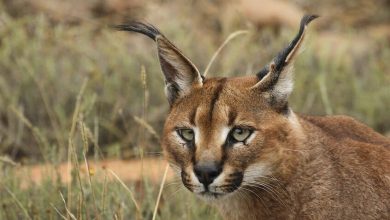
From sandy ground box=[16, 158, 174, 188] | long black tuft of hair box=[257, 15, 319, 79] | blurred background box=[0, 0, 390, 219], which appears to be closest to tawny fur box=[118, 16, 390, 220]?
long black tuft of hair box=[257, 15, 319, 79]

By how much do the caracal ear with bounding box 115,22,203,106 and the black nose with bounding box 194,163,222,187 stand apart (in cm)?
57

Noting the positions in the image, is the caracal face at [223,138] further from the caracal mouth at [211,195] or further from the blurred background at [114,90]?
the blurred background at [114,90]

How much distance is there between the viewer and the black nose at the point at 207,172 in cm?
460

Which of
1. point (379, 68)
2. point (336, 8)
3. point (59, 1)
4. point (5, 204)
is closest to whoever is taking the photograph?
point (5, 204)

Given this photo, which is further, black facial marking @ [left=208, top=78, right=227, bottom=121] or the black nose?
black facial marking @ [left=208, top=78, right=227, bottom=121]

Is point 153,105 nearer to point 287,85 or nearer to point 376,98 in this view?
point 376,98

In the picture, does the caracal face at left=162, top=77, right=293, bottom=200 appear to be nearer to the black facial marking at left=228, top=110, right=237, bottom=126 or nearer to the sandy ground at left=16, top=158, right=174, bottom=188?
the black facial marking at left=228, top=110, right=237, bottom=126

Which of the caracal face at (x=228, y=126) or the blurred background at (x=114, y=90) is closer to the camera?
the caracal face at (x=228, y=126)

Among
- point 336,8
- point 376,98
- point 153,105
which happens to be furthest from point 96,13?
point 376,98

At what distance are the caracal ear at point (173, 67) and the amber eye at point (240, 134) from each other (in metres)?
0.40

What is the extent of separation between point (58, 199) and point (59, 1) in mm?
8746

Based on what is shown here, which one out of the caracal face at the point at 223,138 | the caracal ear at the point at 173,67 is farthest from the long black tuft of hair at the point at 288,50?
the caracal ear at the point at 173,67

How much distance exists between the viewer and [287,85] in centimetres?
485

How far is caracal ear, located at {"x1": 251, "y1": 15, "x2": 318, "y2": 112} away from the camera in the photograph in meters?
4.75
